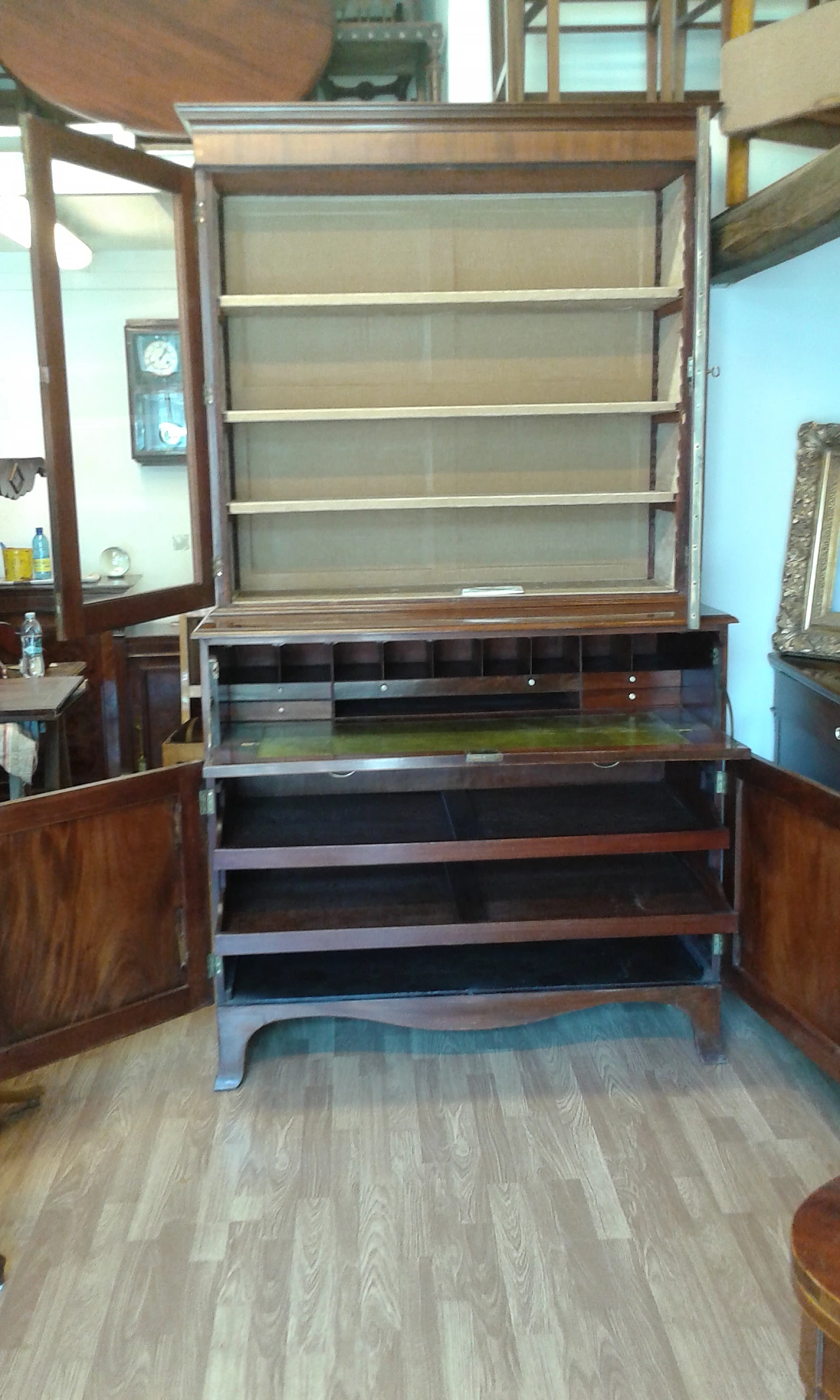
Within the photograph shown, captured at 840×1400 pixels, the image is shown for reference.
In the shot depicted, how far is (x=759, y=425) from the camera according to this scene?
2.94 metres

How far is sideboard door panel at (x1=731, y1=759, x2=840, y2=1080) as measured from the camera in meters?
2.32

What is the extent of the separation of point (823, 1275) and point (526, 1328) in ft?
2.48


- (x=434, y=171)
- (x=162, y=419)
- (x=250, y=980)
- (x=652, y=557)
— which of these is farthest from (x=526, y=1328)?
(x=162, y=419)

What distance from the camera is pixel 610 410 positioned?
2.47m

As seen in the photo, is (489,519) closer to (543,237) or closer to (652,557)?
(652,557)

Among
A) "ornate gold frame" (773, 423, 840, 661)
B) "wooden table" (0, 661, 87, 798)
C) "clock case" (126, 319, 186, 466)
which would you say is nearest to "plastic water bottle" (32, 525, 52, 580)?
"wooden table" (0, 661, 87, 798)

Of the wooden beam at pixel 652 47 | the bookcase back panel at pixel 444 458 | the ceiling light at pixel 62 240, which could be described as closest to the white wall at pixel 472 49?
the wooden beam at pixel 652 47

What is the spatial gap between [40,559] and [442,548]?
8.33ft

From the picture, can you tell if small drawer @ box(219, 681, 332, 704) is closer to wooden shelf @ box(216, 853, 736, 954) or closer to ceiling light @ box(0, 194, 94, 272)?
wooden shelf @ box(216, 853, 736, 954)

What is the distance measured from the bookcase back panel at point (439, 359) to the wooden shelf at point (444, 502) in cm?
30

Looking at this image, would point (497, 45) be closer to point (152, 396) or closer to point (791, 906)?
point (152, 396)

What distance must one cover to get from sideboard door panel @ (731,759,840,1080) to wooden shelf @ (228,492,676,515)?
69 cm

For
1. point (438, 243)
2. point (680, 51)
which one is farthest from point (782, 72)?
point (438, 243)

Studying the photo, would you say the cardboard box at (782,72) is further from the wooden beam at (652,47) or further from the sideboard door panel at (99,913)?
the sideboard door panel at (99,913)
